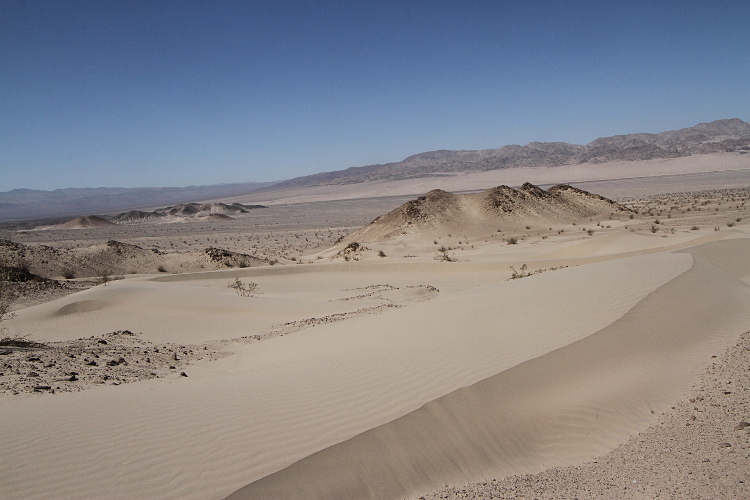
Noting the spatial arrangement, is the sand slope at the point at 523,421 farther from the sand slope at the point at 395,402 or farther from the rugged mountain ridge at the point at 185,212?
the rugged mountain ridge at the point at 185,212

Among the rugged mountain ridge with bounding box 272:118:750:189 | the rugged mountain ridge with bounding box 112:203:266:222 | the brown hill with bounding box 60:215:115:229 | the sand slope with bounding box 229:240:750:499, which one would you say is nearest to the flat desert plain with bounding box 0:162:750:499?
the sand slope with bounding box 229:240:750:499

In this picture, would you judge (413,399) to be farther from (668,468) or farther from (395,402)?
(668,468)

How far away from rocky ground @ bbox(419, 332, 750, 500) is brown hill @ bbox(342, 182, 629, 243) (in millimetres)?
29617

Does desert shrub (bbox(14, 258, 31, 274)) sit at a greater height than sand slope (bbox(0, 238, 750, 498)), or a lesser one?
greater

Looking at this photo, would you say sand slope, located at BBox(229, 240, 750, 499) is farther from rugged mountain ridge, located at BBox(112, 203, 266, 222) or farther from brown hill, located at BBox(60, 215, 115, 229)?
rugged mountain ridge, located at BBox(112, 203, 266, 222)

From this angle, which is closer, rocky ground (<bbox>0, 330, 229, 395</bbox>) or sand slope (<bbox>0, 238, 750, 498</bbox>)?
sand slope (<bbox>0, 238, 750, 498</bbox>)

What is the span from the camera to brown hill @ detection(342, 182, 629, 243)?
1419 inches

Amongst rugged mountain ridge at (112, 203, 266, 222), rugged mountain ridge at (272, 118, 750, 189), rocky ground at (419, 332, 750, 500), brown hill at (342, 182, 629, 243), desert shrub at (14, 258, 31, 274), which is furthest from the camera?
rugged mountain ridge at (272, 118, 750, 189)

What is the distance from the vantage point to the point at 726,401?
538 centimetres

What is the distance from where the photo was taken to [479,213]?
38.8m

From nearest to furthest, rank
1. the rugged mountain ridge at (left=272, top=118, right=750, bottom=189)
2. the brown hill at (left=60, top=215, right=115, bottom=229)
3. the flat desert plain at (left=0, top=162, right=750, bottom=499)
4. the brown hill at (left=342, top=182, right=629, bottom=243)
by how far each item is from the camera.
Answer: the flat desert plain at (left=0, top=162, right=750, bottom=499), the brown hill at (left=342, top=182, right=629, bottom=243), the brown hill at (left=60, top=215, right=115, bottom=229), the rugged mountain ridge at (left=272, top=118, right=750, bottom=189)

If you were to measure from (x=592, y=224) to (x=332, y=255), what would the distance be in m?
20.0

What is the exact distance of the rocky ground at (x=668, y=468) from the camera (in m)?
3.85

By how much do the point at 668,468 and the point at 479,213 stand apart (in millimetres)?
35337
